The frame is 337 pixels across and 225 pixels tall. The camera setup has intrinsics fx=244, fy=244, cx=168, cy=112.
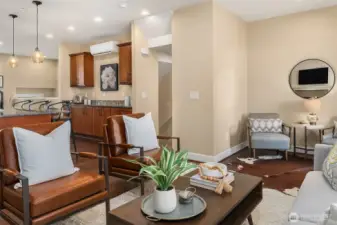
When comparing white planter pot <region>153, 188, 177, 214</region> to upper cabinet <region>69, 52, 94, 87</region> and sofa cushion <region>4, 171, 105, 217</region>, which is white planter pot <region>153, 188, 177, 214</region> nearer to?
sofa cushion <region>4, 171, 105, 217</region>

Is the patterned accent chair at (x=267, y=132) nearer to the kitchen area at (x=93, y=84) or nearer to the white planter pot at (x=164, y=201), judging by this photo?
the kitchen area at (x=93, y=84)

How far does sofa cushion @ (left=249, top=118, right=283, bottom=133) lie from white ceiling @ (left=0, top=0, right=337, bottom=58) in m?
2.10

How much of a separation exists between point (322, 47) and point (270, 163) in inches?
94.9

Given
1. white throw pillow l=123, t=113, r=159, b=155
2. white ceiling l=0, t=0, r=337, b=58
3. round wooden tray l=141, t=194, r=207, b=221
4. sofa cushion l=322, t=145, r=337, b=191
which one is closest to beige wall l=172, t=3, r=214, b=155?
white ceiling l=0, t=0, r=337, b=58

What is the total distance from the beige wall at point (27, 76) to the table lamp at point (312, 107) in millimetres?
10073

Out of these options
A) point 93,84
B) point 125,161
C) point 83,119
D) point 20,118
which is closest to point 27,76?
point 93,84

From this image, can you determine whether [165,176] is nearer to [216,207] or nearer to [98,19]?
[216,207]

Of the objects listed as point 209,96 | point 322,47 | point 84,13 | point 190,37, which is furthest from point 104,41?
point 322,47

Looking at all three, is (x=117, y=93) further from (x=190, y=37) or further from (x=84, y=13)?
(x=190, y=37)

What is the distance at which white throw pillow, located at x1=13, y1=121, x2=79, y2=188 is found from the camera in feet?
6.46

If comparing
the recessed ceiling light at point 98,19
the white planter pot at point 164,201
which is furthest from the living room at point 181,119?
the recessed ceiling light at point 98,19

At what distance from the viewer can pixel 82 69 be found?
686 centimetres

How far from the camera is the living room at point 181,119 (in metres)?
1.77

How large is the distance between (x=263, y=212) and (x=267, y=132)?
2559 mm
